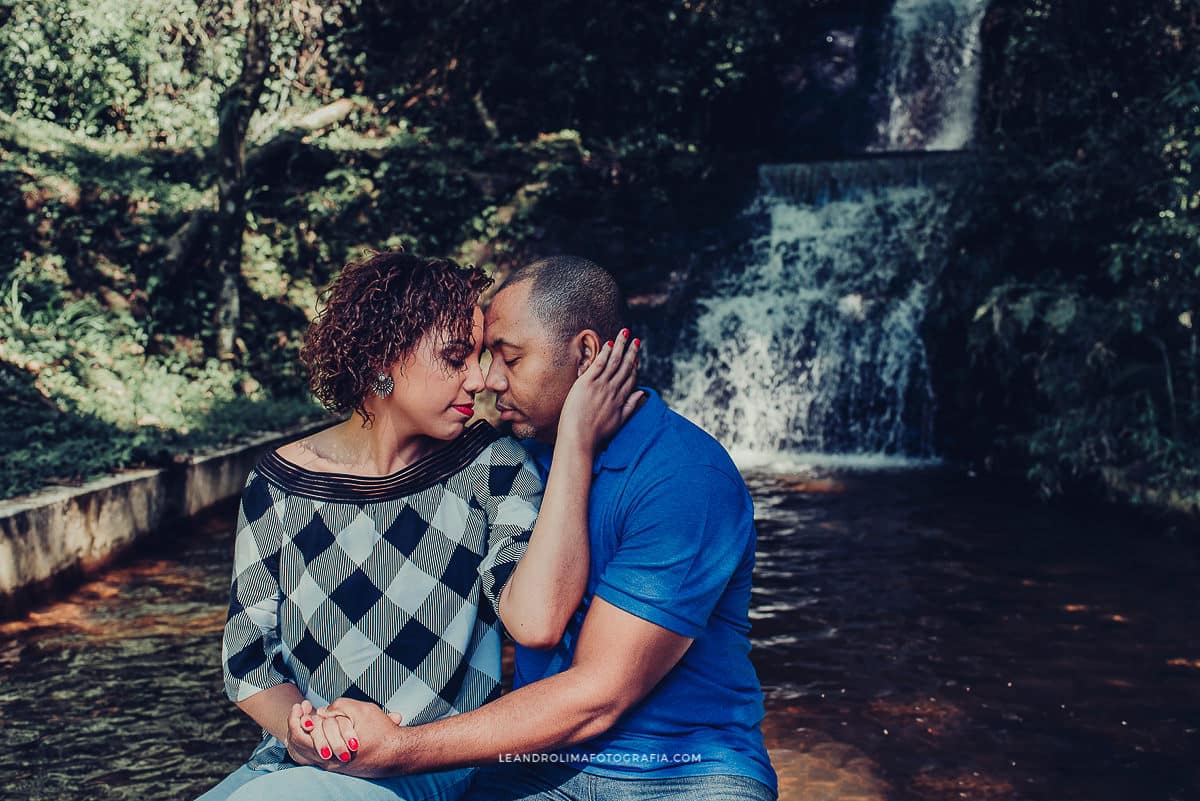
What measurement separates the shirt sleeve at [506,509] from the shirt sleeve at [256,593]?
1.48 ft

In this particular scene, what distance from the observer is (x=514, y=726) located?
80.1 inches

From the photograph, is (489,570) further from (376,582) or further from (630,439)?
(630,439)

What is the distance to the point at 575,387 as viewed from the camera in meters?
2.24

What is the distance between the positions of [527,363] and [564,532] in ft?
1.43

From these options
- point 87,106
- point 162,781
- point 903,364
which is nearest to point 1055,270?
point 903,364

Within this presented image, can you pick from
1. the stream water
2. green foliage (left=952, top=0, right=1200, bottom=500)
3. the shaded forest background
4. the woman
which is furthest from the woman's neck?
green foliage (left=952, top=0, right=1200, bottom=500)

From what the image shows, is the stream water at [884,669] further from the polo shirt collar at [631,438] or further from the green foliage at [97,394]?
the polo shirt collar at [631,438]

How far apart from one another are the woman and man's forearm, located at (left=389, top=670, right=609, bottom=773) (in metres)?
0.21

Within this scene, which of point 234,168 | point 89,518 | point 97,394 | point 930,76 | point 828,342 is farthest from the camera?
point 930,76

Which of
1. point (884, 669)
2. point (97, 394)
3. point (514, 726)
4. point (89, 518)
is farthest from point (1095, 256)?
point (514, 726)

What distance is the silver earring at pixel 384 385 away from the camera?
237 cm

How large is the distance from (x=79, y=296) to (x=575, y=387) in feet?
40.2

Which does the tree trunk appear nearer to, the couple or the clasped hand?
the couple

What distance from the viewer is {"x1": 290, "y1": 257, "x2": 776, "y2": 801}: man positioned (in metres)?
2.03
